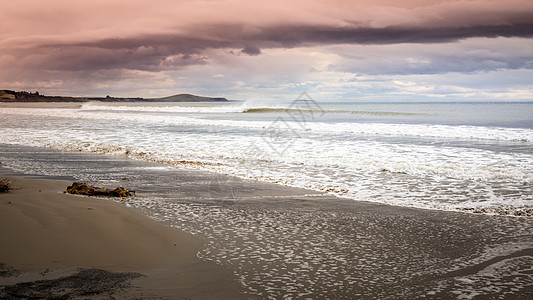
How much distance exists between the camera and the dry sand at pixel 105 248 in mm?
4230

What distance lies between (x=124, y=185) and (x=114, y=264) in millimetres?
5319

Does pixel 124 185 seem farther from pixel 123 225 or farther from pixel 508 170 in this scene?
pixel 508 170

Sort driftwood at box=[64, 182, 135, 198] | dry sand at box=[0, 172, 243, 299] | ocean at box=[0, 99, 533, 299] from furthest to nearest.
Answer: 1. driftwood at box=[64, 182, 135, 198]
2. ocean at box=[0, 99, 533, 299]
3. dry sand at box=[0, 172, 243, 299]

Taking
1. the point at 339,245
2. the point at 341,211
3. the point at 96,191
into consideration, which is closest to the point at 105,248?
the point at 339,245

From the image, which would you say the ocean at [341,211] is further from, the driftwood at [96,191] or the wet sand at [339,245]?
the driftwood at [96,191]

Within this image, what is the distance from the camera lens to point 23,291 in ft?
12.8

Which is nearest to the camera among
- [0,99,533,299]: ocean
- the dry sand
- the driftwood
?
the dry sand

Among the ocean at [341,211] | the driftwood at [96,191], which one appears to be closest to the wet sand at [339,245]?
the ocean at [341,211]

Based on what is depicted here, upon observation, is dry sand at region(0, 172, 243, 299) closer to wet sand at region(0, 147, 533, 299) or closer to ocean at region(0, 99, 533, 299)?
wet sand at region(0, 147, 533, 299)

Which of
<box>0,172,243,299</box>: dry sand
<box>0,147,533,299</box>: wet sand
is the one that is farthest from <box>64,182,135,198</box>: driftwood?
<box>0,172,243,299</box>: dry sand

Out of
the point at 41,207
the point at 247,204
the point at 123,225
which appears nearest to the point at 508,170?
the point at 247,204

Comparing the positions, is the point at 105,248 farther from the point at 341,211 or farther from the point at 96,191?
the point at 341,211

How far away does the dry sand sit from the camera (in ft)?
13.9

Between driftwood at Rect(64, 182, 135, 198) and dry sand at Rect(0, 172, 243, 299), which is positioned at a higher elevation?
driftwood at Rect(64, 182, 135, 198)
